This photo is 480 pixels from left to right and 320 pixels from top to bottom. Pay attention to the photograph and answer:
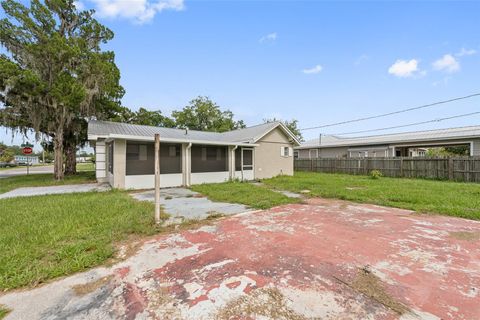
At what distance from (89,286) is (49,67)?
14.1 metres

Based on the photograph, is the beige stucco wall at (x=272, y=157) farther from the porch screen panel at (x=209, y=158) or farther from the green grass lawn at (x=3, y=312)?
the green grass lawn at (x=3, y=312)

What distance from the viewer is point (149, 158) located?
9914mm

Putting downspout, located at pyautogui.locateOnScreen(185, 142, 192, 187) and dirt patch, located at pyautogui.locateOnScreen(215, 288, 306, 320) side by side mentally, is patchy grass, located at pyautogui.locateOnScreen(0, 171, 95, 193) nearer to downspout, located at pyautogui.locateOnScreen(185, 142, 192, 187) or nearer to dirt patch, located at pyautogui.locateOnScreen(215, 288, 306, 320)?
downspout, located at pyautogui.locateOnScreen(185, 142, 192, 187)

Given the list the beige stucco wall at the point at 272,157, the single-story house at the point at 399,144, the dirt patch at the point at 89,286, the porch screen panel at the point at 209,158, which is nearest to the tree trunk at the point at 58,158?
the porch screen panel at the point at 209,158

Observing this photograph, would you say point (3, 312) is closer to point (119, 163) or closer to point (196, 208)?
point (196, 208)

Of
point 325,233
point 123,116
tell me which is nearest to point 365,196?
point 325,233

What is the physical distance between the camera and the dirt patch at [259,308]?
1915 millimetres

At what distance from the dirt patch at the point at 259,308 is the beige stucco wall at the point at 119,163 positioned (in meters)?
8.70

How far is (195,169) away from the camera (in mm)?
11312

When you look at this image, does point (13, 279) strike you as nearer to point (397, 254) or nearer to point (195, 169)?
point (397, 254)

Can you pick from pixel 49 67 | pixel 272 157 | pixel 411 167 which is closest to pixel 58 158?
pixel 49 67

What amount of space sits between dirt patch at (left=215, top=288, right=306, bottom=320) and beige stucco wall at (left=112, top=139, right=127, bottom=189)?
28.5 ft

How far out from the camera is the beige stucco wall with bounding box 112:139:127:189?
906cm

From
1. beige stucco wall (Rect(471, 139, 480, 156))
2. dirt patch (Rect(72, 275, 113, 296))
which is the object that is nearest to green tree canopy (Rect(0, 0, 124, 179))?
dirt patch (Rect(72, 275, 113, 296))
